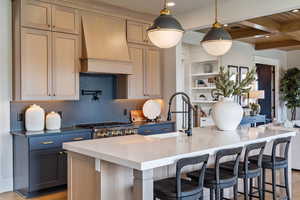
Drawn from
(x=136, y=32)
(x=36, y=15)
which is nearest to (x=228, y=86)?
(x=136, y=32)

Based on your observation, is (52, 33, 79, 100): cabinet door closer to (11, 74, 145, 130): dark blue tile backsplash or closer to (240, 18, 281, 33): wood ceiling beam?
(11, 74, 145, 130): dark blue tile backsplash

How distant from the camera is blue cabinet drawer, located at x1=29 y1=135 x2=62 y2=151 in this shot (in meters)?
3.98

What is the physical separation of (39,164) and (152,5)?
312 centimetres

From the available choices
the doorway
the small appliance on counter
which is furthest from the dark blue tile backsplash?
the doorway

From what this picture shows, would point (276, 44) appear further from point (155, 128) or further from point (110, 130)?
point (110, 130)

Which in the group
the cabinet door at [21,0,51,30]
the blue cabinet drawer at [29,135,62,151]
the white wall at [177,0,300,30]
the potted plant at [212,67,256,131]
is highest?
the white wall at [177,0,300,30]

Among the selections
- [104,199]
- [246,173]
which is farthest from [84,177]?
[246,173]

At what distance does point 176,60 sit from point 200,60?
263cm

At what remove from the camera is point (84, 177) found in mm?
2736

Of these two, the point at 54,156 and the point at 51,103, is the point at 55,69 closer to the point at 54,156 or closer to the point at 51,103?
the point at 51,103

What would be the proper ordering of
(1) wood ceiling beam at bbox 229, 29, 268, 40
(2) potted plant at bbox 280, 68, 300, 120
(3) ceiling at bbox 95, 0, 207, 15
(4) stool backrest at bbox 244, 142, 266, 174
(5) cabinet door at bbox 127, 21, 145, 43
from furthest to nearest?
(2) potted plant at bbox 280, 68, 300, 120 → (1) wood ceiling beam at bbox 229, 29, 268, 40 → (5) cabinet door at bbox 127, 21, 145, 43 → (3) ceiling at bbox 95, 0, 207, 15 → (4) stool backrest at bbox 244, 142, 266, 174

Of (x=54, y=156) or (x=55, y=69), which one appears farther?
(x=55, y=69)

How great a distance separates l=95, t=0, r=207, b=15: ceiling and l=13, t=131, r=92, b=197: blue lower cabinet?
2.29m

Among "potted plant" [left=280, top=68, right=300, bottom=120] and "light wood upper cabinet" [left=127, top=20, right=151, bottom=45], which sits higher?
"light wood upper cabinet" [left=127, top=20, right=151, bottom=45]
